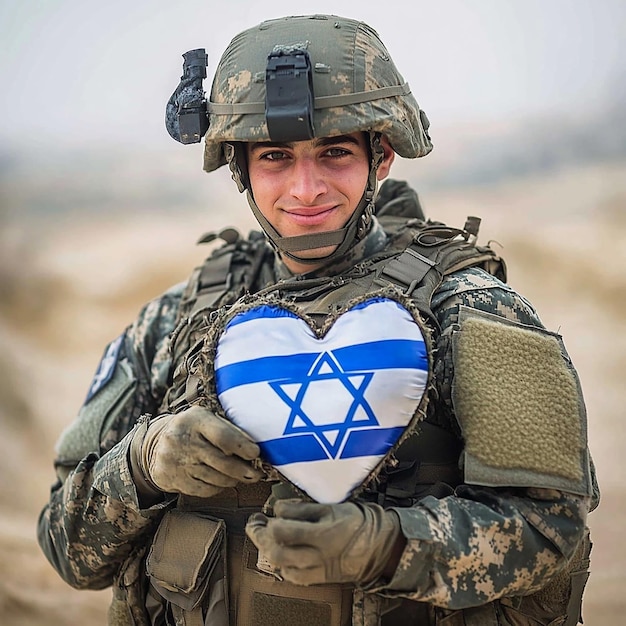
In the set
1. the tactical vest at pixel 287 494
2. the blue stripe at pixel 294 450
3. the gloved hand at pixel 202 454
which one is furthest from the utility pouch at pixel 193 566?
the blue stripe at pixel 294 450

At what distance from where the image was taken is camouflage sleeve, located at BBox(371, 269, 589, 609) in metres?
1.73

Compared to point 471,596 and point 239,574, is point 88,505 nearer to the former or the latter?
point 239,574

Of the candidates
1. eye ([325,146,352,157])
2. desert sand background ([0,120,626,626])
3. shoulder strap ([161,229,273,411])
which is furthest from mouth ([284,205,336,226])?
desert sand background ([0,120,626,626])

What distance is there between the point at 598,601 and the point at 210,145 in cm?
273

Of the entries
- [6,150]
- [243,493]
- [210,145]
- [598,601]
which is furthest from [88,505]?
[6,150]

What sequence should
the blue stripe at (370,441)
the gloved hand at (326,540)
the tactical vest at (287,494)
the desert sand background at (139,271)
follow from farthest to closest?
the desert sand background at (139,271)
the tactical vest at (287,494)
the blue stripe at (370,441)
the gloved hand at (326,540)

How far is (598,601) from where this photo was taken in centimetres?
384

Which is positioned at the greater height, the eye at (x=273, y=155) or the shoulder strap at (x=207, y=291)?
the eye at (x=273, y=155)

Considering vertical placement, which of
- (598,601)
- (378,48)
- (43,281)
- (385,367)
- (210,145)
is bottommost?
(598,601)

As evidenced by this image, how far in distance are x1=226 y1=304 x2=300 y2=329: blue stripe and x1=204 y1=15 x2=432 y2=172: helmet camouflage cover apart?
48 cm

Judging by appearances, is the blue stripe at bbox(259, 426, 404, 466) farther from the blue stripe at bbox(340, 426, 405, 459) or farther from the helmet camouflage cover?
the helmet camouflage cover

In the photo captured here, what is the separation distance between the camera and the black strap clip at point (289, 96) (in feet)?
6.57

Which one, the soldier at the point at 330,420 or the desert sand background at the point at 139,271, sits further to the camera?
the desert sand background at the point at 139,271

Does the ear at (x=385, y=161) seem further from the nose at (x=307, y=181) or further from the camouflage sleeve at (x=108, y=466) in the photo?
the camouflage sleeve at (x=108, y=466)
